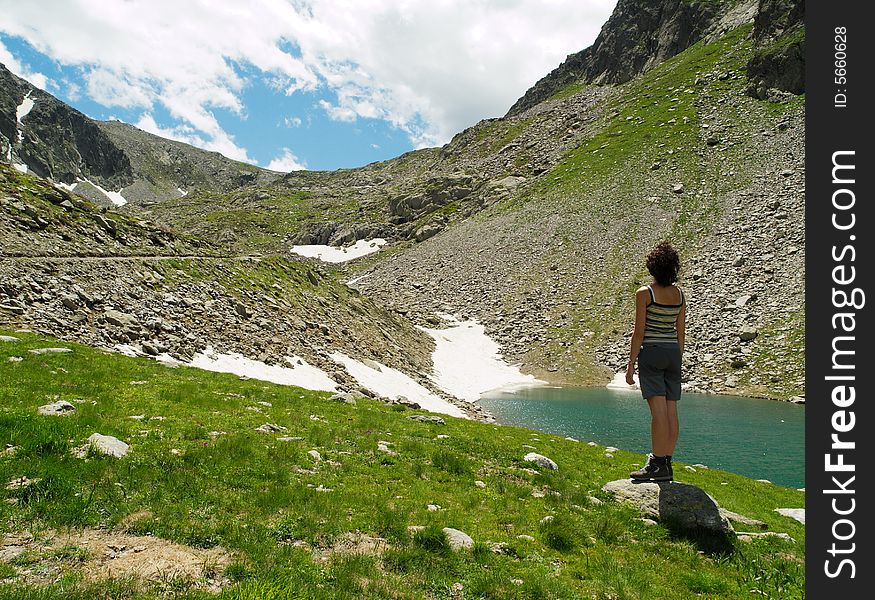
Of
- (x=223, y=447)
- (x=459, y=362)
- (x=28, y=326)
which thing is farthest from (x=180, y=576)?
(x=459, y=362)

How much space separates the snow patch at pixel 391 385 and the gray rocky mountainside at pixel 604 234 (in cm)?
260

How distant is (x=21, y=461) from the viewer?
25.6 feet

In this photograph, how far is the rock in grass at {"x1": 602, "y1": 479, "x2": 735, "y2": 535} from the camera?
9.29m

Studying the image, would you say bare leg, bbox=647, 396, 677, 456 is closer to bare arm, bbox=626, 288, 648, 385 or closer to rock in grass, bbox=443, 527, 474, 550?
bare arm, bbox=626, 288, 648, 385

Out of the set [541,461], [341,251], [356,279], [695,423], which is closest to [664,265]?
[541,461]

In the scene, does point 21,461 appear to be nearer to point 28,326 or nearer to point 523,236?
point 28,326

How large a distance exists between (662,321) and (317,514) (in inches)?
293

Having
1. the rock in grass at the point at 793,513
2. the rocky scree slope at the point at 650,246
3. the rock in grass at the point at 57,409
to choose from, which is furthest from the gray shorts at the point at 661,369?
the rocky scree slope at the point at 650,246

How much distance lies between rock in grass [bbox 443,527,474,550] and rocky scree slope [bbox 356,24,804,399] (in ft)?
162

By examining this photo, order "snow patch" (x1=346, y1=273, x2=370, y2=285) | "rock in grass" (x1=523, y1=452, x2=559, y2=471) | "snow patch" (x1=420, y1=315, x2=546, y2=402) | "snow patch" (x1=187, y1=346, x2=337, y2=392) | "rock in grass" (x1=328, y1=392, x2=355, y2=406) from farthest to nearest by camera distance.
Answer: "snow patch" (x1=346, y1=273, x2=370, y2=285)
"snow patch" (x1=420, y1=315, x2=546, y2=402)
"snow patch" (x1=187, y1=346, x2=337, y2=392)
"rock in grass" (x1=328, y1=392, x2=355, y2=406)
"rock in grass" (x1=523, y1=452, x2=559, y2=471)

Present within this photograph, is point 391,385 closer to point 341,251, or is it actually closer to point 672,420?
point 672,420

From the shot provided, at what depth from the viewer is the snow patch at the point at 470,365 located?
5106 centimetres

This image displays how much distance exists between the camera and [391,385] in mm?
37781

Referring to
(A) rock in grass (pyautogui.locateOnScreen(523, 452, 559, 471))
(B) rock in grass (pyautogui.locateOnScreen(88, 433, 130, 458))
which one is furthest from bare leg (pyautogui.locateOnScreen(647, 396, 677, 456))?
(B) rock in grass (pyautogui.locateOnScreen(88, 433, 130, 458))
